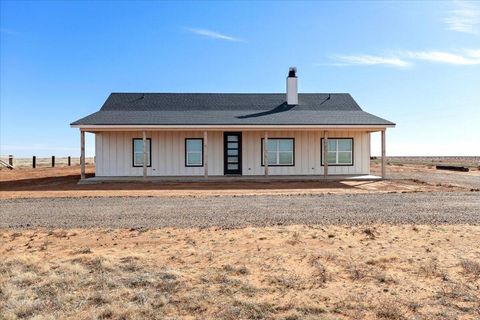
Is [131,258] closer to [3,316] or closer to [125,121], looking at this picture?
[3,316]

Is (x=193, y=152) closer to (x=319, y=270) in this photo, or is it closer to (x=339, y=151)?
(x=339, y=151)

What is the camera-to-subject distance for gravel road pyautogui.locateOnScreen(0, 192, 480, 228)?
7574 millimetres

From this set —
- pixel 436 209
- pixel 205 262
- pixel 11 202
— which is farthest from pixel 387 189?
pixel 11 202

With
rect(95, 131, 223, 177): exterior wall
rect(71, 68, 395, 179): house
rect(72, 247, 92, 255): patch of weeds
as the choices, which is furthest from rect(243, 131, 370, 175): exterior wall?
rect(72, 247, 92, 255): patch of weeds

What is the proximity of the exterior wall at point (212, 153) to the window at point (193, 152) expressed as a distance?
0.20m

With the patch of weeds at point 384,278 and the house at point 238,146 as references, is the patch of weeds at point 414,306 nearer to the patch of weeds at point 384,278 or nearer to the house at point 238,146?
the patch of weeds at point 384,278

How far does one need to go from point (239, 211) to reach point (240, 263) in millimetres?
3921

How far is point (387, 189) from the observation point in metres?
14.2

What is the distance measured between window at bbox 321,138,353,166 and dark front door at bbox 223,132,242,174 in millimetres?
4626

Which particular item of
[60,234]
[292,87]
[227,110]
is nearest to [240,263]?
[60,234]

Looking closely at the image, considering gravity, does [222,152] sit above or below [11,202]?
above

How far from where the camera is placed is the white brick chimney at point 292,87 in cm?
2072

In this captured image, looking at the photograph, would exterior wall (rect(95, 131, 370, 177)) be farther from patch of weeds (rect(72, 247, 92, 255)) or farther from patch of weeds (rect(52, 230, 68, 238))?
patch of weeds (rect(72, 247, 92, 255))

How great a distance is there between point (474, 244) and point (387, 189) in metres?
8.59
